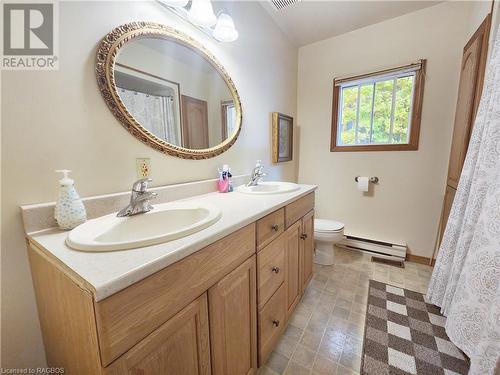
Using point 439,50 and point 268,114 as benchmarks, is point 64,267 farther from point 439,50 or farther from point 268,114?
point 439,50

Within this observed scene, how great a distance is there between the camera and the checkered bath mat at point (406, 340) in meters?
1.02

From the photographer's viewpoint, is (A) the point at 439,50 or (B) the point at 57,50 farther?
(A) the point at 439,50

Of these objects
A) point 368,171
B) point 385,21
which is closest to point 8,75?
point 368,171

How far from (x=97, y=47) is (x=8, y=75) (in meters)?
0.30

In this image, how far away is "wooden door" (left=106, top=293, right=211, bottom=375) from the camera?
46 cm

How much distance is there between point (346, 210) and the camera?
2303mm

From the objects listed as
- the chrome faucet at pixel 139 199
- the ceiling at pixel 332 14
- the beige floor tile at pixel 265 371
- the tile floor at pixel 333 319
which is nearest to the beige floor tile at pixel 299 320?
the tile floor at pixel 333 319

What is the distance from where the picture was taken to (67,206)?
67cm

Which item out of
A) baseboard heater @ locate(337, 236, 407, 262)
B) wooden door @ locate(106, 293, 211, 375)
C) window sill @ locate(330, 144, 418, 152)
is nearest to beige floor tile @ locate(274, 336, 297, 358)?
wooden door @ locate(106, 293, 211, 375)

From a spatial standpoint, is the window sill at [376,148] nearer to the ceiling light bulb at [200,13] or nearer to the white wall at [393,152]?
the white wall at [393,152]

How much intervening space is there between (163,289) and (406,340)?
1.44 m

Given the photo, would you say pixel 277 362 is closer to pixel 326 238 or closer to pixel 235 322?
pixel 235 322

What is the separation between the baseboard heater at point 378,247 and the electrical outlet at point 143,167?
2150mm

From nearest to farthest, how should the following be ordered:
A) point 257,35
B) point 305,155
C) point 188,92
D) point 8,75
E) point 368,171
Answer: point 8,75, point 188,92, point 257,35, point 368,171, point 305,155
